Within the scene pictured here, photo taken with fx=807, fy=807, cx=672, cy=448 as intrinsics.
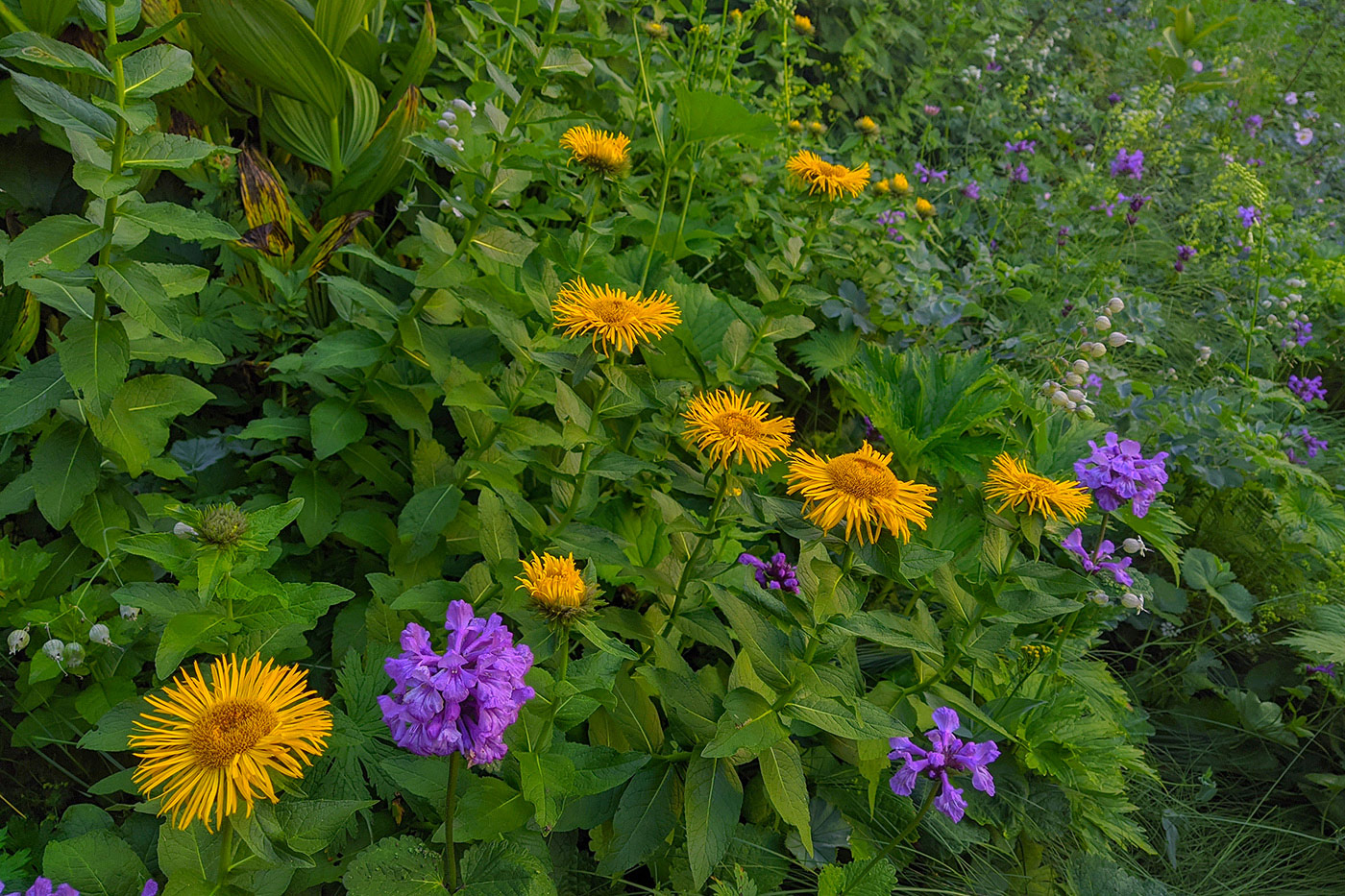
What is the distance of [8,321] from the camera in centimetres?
162

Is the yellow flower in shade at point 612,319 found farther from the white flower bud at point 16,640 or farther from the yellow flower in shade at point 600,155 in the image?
the white flower bud at point 16,640

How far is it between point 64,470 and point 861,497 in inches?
50.6

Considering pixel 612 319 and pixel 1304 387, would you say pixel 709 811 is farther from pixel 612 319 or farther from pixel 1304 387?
pixel 1304 387

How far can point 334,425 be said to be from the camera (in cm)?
158

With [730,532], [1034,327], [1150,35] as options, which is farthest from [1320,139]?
[730,532]

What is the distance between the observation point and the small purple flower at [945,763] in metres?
1.19

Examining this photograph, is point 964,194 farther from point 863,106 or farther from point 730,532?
point 730,532

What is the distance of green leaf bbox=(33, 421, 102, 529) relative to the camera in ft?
4.29

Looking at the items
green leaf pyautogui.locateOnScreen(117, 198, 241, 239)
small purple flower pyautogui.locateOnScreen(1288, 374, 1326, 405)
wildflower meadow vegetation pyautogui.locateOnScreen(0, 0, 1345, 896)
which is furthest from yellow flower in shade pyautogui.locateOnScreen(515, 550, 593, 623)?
small purple flower pyautogui.locateOnScreen(1288, 374, 1326, 405)

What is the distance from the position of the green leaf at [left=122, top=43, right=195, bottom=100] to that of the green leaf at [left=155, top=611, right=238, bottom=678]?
75cm

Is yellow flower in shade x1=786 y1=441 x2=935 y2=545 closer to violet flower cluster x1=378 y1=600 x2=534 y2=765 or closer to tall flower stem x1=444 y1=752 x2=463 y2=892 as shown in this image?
violet flower cluster x1=378 y1=600 x2=534 y2=765

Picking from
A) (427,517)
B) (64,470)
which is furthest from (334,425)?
(64,470)

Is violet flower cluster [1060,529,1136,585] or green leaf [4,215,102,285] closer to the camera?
green leaf [4,215,102,285]

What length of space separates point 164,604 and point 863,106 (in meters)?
3.50
